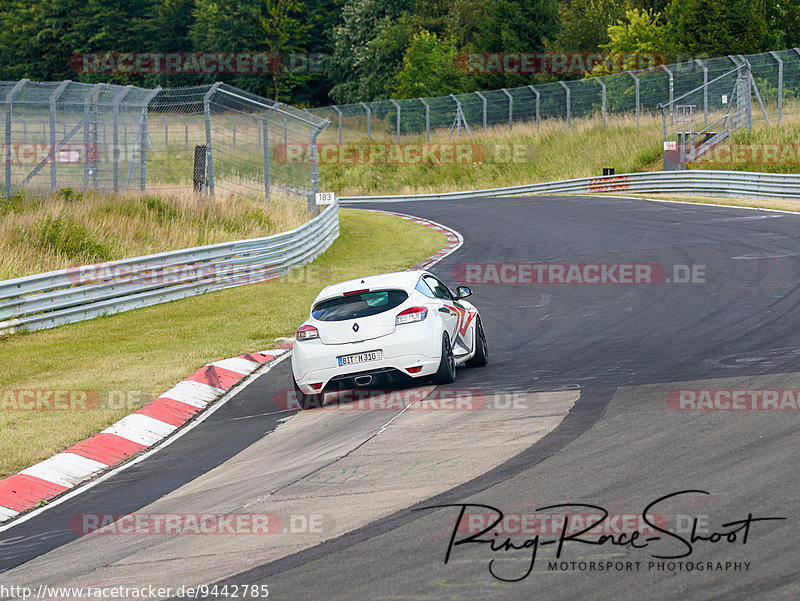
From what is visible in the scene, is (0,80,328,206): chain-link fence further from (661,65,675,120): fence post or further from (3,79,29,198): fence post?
(661,65,675,120): fence post

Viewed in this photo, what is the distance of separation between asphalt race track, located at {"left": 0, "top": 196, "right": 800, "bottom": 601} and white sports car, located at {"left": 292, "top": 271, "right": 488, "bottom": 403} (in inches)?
12.7

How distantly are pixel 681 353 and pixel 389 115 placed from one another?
41279 mm

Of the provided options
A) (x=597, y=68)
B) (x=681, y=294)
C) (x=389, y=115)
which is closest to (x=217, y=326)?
(x=681, y=294)

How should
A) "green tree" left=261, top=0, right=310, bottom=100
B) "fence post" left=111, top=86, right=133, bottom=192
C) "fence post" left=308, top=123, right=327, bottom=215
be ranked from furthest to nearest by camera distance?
"green tree" left=261, top=0, right=310, bottom=100 < "fence post" left=308, top=123, right=327, bottom=215 < "fence post" left=111, top=86, right=133, bottom=192

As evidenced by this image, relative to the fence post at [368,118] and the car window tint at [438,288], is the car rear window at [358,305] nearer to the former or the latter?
the car window tint at [438,288]

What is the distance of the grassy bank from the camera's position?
18.9 meters

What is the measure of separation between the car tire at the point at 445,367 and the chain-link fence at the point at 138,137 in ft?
41.1

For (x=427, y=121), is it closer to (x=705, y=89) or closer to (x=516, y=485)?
(x=705, y=89)

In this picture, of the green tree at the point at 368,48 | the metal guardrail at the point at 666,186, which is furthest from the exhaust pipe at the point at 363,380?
the green tree at the point at 368,48

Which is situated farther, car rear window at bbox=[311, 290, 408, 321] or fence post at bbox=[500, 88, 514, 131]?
fence post at bbox=[500, 88, 514, 131]

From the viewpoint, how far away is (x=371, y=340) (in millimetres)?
10438

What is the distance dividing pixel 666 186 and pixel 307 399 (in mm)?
29071

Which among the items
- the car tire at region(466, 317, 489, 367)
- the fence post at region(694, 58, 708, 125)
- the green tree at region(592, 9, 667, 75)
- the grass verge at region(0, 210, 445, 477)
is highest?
the green tree at region(592, 9, 667, 75)

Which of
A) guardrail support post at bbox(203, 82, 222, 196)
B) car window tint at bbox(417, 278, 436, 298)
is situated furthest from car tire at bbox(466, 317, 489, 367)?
guardrail support post at bbox(203, 82, 222, 196)
